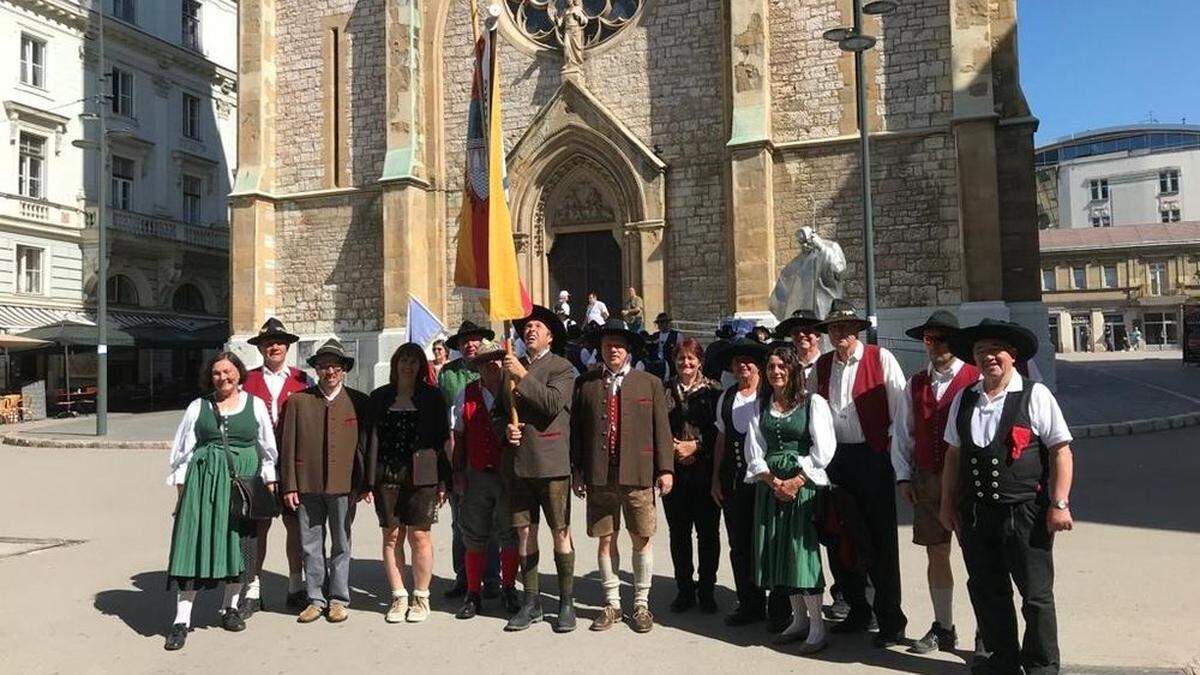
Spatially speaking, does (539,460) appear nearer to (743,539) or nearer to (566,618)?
(566,618)

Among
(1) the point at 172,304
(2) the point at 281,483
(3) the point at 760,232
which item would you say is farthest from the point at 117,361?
(2) the point at 281,483

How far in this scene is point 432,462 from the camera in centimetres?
575

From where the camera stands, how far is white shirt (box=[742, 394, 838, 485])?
493 centimetres

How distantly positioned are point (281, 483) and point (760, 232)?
510 inches

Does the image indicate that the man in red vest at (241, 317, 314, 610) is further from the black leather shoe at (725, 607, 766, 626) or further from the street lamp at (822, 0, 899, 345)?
the street lamp at (822, 0, 899, 345)

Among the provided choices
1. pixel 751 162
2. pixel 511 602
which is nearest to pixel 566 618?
pixel 511 602

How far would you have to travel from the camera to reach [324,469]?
5.78 metres

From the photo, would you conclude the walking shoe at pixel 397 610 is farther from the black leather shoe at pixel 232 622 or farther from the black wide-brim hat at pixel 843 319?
the black wide-brim hat at pixel 843 319

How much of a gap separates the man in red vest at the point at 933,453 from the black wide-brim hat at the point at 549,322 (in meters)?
2.31

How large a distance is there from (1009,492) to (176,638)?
478cm

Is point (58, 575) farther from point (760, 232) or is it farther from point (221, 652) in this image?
point (760, 232)

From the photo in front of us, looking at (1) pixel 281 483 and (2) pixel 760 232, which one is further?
(2) pixel 760 232

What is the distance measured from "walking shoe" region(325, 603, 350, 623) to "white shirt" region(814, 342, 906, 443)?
340 cm

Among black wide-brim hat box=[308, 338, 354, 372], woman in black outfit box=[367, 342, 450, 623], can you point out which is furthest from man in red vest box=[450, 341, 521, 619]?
black wide-brim hat box=[308, 338, 354, 372]
